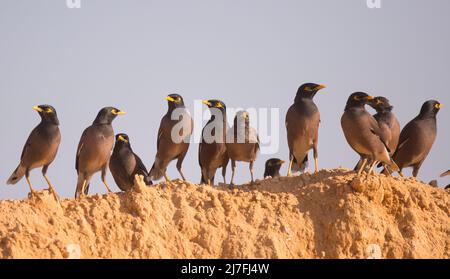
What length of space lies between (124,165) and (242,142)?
267cm

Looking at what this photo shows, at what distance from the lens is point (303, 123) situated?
1558 cm

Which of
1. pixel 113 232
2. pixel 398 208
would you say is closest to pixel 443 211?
pixel 398 208

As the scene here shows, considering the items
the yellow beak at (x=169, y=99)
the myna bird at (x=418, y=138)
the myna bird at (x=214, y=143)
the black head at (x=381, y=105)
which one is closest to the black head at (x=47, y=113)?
the yellow beak at (x=169, y=99)

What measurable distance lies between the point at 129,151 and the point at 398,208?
5.75m

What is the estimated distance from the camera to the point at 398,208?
14.4 metres

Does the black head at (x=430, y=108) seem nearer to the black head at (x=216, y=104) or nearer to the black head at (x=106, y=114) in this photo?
the black head at (x=216, y=104)

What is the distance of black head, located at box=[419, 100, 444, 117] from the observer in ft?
57.8

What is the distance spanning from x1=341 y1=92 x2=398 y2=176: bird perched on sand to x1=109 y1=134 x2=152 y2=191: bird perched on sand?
4.39 m

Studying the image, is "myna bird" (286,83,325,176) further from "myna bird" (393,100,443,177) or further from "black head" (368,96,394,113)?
"myna bird" (393,100,443,177)

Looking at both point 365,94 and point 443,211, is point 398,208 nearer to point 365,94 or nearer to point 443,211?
point 443,211

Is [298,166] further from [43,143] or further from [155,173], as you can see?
[43,143]

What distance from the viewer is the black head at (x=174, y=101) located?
16391 millimetres

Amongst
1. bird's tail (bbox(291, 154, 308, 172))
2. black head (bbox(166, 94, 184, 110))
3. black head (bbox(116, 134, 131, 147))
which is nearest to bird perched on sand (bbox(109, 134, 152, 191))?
black head (bbox(116, 134, 131, 147))

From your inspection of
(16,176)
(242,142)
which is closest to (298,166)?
(242,142)
